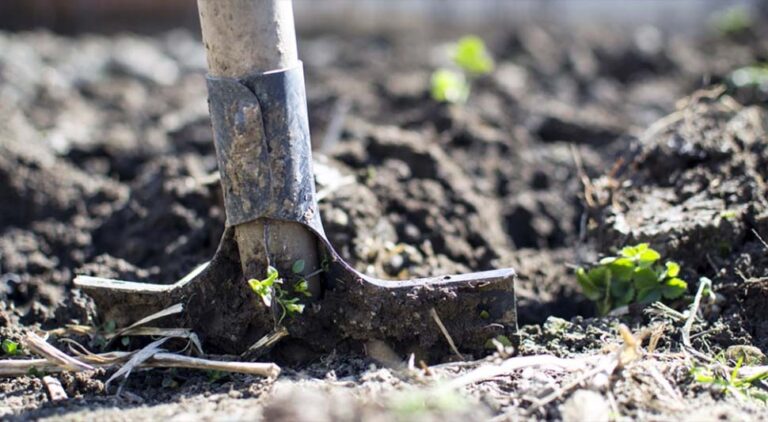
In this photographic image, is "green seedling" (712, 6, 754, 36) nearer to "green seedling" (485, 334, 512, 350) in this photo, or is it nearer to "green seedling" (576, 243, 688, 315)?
"green seedling" (576, 243, 688, 315)

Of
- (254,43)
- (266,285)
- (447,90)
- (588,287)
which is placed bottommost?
(588,287)

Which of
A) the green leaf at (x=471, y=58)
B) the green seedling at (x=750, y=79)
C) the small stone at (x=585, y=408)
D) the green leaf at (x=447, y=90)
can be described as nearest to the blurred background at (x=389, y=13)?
the green leaf at (x=471, y=58)

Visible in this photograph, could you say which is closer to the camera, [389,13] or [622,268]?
[622,268]

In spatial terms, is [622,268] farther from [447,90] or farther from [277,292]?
[447,90]

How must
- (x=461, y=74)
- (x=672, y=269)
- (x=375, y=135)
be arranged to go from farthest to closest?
(x=461, y=74), (x=375, y=135), (x=672, y=269)

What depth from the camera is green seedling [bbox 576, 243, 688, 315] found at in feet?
8.20

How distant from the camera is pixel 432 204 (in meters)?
3.31

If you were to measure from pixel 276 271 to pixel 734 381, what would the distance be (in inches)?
45.7

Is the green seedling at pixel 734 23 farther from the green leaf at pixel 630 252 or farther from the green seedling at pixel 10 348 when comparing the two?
the green seedling at pixel 10 348

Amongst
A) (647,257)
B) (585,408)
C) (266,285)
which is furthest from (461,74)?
(585,408)

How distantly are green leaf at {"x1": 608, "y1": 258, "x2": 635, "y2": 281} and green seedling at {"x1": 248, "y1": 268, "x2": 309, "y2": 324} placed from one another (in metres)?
0.93

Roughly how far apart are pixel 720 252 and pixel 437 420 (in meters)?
1.27

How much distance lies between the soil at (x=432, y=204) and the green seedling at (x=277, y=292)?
0.16m

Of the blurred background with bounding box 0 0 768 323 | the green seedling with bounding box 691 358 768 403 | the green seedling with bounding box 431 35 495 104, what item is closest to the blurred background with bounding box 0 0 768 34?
the blurred background with bounding box 0 0 768 323
